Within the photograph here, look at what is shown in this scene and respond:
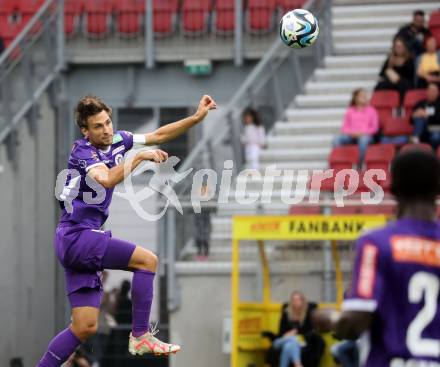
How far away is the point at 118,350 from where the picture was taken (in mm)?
17750

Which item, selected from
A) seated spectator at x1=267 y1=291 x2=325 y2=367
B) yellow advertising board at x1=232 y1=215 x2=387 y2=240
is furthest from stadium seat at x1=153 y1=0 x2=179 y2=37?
seated spectator at x1=267 y1=291 x2=325 y2=367

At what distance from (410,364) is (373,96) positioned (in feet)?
38.6

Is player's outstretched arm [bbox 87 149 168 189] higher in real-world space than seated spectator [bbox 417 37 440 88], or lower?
lower

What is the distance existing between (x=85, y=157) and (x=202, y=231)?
6821mm

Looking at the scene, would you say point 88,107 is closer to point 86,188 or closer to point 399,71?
point 86,188

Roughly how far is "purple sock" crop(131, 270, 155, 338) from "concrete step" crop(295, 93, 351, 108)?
950 cm

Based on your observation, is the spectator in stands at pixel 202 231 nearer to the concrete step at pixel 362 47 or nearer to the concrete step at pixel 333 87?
the concrete step at pixel 333 87

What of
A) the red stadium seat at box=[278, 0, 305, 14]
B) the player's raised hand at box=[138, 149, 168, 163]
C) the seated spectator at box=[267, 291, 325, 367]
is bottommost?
the seated spectator at box=[267, 291, 325, 367]

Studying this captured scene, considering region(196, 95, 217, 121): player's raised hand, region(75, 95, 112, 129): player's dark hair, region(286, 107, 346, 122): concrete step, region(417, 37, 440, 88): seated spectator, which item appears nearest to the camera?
region(75, 95, 112, 129): player's dark hair

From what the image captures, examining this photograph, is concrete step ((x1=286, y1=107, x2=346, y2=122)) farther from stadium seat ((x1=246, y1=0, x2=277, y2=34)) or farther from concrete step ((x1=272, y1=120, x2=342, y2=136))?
stadium seat ((x1=246, y1=0, x2=277, y2=34))

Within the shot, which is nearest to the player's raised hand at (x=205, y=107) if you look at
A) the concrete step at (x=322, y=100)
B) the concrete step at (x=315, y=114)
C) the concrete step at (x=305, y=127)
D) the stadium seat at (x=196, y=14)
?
the concrete step at (x=305, y=127)

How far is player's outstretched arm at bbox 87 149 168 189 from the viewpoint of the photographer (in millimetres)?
8188

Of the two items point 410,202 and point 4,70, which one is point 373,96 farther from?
point 410,202

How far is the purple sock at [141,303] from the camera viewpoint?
9320mm
